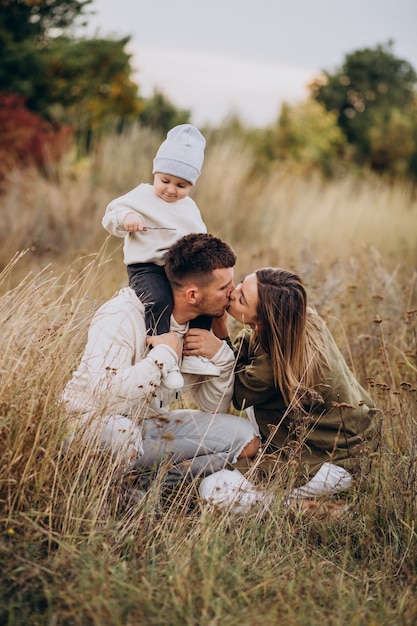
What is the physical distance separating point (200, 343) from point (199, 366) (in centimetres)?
14

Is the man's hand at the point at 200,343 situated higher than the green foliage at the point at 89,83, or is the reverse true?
the green foliage at the point at 89,83

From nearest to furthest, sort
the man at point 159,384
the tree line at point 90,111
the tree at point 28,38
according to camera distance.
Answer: the man at point 159,384
the tree line at point 90,111
the tree at point 28,38

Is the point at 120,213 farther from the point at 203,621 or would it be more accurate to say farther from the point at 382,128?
the point at 382,128

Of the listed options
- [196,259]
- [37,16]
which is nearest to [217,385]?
[196,259]

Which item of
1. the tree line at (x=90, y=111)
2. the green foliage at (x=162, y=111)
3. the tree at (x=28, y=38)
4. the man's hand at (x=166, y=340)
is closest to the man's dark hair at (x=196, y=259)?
the man's hand at (x=166, y=340)

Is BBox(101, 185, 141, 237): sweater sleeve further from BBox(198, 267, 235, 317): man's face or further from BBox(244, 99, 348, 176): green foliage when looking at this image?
BBox(244, 99, 348, 176): green foliage

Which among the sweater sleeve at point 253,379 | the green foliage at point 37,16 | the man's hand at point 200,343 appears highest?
the green foliage at point 37,16

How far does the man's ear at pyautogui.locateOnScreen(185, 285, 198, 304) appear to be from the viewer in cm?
357

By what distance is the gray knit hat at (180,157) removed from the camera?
3.76 meters

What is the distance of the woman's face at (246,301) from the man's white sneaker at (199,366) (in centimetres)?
28

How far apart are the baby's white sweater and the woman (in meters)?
0.48

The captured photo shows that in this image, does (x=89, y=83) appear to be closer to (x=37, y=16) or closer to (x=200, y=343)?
(x=37, y=16)

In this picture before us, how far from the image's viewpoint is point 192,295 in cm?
360

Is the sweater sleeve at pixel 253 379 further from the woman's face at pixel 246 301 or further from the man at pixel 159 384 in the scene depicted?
the woman's face at pixel 246 301
